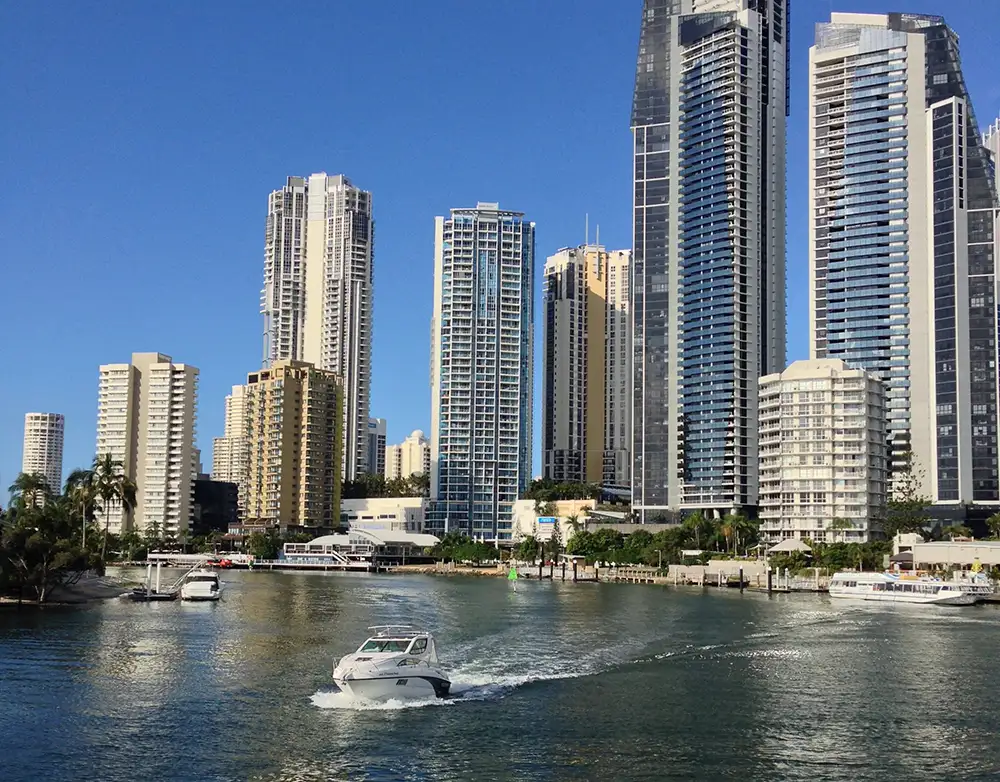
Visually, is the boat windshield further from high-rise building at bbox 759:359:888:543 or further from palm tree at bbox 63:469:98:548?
high-rise building at bbox 759:359:888:543

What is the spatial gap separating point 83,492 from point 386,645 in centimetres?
11369

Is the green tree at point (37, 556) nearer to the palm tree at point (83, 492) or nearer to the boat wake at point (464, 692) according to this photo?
the palm tree at point (83, 492)

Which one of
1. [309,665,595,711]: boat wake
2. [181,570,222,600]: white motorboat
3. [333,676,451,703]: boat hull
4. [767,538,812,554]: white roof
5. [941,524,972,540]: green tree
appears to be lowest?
[181,570,222,600]: white motorboat

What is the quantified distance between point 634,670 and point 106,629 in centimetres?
4374

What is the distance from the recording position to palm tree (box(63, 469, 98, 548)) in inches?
6211

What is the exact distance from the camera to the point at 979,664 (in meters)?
74.4

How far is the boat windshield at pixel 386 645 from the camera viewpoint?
58.1 meters

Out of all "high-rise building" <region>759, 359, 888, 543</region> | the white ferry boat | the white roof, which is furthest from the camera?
Answer: "high-rise building" <region>759, 359, 888, 543</region>

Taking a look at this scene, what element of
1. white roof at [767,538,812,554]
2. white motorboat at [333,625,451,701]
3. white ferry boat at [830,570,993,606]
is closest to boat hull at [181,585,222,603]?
white motorboat at [333,625,451,701]

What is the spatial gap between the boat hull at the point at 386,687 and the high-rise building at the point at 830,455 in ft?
479

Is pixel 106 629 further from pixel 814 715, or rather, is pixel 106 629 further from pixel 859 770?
pixel 859 770

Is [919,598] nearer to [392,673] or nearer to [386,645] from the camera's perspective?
[386,645]

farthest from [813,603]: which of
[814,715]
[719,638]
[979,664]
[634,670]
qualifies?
[814,715]

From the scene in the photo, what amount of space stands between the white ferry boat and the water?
104ft
